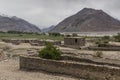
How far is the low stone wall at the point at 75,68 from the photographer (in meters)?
16.0

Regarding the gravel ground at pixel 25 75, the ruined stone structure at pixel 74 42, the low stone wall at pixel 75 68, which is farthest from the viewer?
the ruined stone structure at pixel 74 42

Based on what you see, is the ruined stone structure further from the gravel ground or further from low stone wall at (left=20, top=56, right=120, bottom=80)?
the gravel ground

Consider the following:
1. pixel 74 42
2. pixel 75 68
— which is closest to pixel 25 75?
pixel 75 68

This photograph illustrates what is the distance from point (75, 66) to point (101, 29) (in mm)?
176044

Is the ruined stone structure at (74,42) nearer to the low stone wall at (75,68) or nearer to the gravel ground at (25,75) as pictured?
the low stone wall at (75,68)

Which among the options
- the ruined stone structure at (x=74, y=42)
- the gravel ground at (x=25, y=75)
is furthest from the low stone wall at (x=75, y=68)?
the ruined stone structure at (x=74, y=42)

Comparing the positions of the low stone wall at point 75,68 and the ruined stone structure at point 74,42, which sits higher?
the ruined stone structure at point 74,42

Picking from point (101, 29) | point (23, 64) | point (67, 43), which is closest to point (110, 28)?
point (101, 29)

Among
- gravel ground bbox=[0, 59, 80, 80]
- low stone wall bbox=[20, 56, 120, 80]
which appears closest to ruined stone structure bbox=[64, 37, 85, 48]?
low stone wall bbox=[20, 56, 120, 80]

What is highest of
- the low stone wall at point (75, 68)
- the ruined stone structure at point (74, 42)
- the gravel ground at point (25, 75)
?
the ruined stone structure at point (74, 42)

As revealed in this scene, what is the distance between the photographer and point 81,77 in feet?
57.1

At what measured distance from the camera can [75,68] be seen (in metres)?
17.8

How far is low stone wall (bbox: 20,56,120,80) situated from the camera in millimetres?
15953

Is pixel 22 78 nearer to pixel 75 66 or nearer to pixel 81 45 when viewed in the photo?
pixel 75 66
